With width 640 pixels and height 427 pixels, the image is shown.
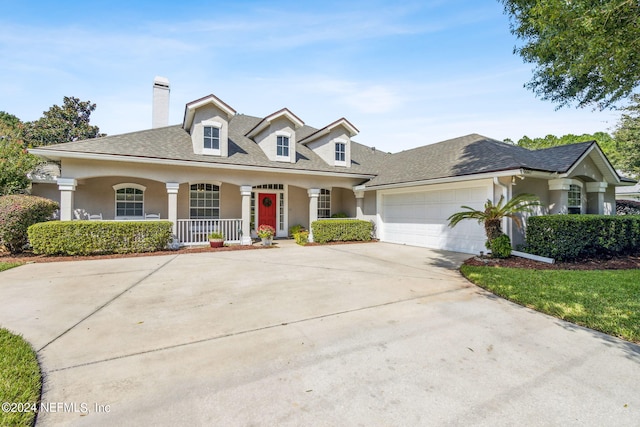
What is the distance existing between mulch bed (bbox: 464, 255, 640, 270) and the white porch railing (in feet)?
29.8

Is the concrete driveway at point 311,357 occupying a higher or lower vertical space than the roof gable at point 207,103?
lower

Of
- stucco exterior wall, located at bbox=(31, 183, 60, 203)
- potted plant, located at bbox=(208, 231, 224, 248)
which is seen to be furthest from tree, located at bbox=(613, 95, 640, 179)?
stucco exterior wall, located at bbox=(31, 183, 60, 203)

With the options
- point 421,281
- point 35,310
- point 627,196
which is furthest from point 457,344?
point 627,196

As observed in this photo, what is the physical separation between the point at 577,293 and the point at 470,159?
6864 mm

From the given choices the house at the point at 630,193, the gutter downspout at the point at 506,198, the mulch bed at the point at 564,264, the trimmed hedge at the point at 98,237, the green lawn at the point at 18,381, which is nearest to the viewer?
the green lawn at the point at 18,381

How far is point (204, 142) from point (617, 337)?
12.7 meters

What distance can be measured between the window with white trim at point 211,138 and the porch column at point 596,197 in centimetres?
1571

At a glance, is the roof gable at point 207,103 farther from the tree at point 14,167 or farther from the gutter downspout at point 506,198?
the gutter downspout at point 506,198

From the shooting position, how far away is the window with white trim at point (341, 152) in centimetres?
1505

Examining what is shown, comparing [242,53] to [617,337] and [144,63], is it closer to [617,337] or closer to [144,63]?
[144,63]

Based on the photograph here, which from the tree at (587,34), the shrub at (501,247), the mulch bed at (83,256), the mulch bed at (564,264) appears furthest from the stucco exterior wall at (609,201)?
the mulch bed at (83,256)

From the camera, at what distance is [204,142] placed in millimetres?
11797

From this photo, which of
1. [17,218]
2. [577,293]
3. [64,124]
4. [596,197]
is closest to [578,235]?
[577,293]

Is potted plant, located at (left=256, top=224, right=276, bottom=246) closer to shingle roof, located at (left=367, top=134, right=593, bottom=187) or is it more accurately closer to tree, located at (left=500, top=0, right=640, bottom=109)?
shingle roof, located at (left=367, top=134, right=593, bottom=187)
